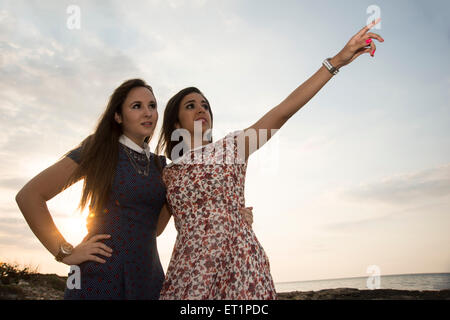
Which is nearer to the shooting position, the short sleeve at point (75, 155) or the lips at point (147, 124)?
the short sleeve at point (75, 155)

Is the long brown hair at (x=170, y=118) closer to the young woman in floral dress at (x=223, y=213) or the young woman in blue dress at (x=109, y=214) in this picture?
the young woman in blue dress at (x=109, y=214)

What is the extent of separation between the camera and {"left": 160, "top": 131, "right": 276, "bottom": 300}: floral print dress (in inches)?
102

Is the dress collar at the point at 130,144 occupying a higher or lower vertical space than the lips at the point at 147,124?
lower

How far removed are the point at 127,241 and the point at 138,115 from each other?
3.70 ft

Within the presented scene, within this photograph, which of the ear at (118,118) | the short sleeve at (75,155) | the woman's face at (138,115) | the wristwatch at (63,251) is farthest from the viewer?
the ear at (118,118)

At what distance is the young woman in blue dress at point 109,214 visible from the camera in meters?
2.81

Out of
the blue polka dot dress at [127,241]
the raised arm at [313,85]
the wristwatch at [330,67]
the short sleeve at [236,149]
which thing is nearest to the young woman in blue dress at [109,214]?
the blue polka dot dress at [127,241]

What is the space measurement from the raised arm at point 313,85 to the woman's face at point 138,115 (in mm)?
1073

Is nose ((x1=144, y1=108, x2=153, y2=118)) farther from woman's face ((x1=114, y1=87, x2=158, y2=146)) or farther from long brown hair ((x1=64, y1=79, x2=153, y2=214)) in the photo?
long brown hair ((x1=64, y1=79, x2=153, y2=214))

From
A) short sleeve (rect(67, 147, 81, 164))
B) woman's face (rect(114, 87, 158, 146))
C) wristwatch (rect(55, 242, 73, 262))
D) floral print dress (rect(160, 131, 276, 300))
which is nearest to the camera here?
floral print dress (rect(160, 131, 276, 300))

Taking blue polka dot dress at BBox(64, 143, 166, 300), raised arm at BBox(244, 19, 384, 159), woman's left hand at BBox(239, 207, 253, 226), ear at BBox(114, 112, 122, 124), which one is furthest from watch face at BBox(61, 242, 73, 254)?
Answer: raised arm at BBox(244, 19, 384, 159)

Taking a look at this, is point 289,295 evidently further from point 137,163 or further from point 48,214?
point 48,214
